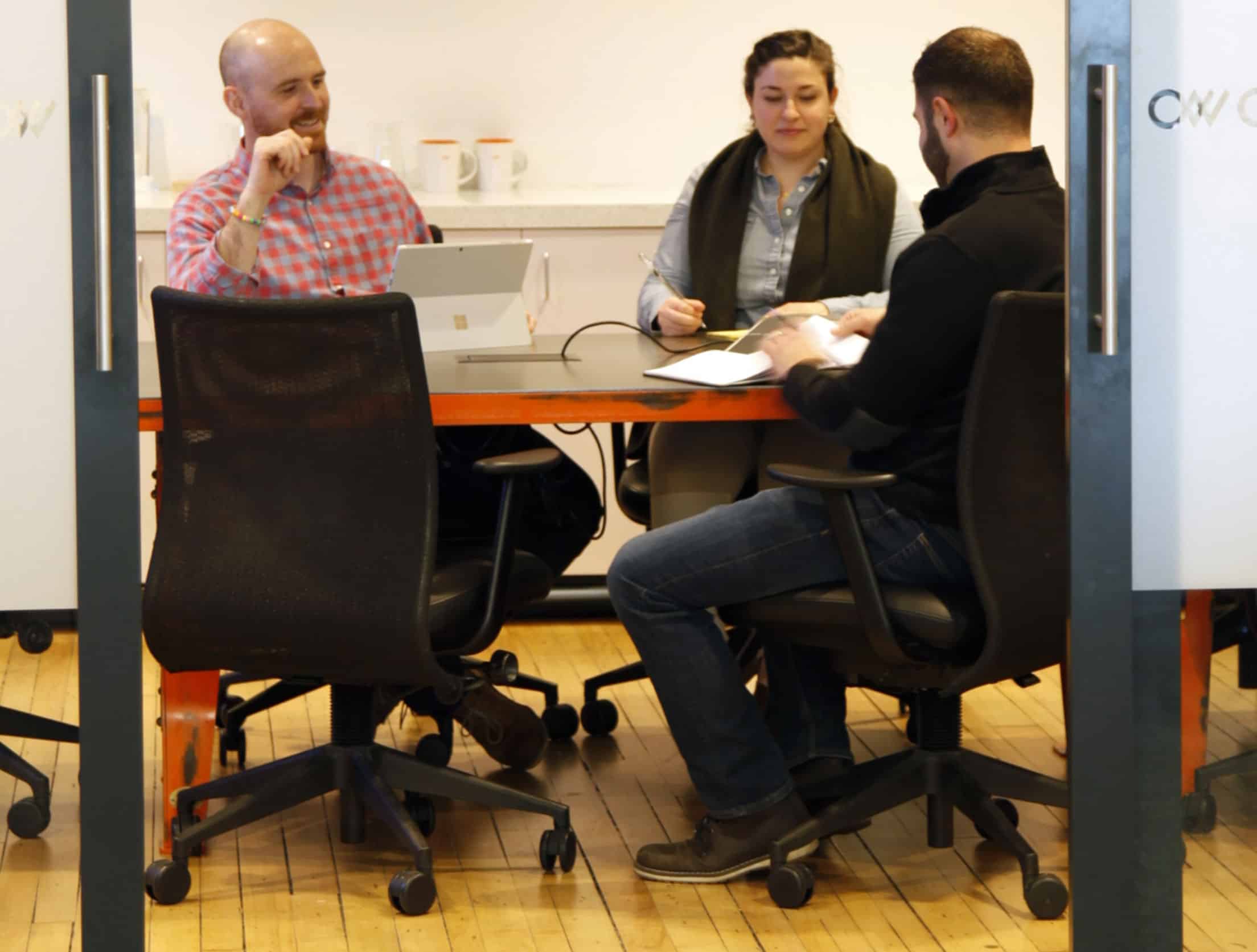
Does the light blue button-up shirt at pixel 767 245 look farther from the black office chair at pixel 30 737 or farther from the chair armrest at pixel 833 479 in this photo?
the black office chair at pixel 30 737

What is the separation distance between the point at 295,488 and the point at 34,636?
1.57 feet

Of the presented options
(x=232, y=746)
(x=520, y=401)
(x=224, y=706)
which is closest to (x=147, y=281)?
(x=224, y=706)

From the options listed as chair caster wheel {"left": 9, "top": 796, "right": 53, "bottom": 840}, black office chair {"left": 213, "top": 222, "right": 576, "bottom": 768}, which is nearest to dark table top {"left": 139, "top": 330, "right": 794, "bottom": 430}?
black office chair {"left": 213, "top": 222, "right": 576, "bottom": 768}

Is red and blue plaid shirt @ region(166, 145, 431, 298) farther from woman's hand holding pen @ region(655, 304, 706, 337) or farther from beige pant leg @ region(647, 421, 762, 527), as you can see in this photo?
beige pant leg @ region(647, 421, 762, 527)

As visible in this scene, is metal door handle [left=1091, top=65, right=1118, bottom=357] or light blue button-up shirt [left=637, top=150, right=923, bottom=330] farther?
light blue button-up shirt [left=637, top=150, right=923, bottom=330]

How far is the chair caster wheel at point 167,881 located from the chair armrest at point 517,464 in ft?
2.53

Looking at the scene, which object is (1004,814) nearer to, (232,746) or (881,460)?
(881,460)

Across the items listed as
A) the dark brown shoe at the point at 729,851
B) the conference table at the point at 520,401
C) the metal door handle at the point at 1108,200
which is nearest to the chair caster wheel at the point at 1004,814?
the dark brown shoe at the point at 729,851

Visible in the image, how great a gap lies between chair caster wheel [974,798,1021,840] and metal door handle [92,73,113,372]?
1.53 m

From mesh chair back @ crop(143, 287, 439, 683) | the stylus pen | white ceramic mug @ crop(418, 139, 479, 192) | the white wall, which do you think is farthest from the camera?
the white wall

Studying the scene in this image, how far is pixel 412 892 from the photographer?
2.65 metres

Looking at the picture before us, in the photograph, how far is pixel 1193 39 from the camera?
2.11 meters

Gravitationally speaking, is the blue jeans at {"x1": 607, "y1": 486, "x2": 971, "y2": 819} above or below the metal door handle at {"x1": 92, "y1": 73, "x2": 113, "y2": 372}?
below

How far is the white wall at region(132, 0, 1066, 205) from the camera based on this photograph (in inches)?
196
